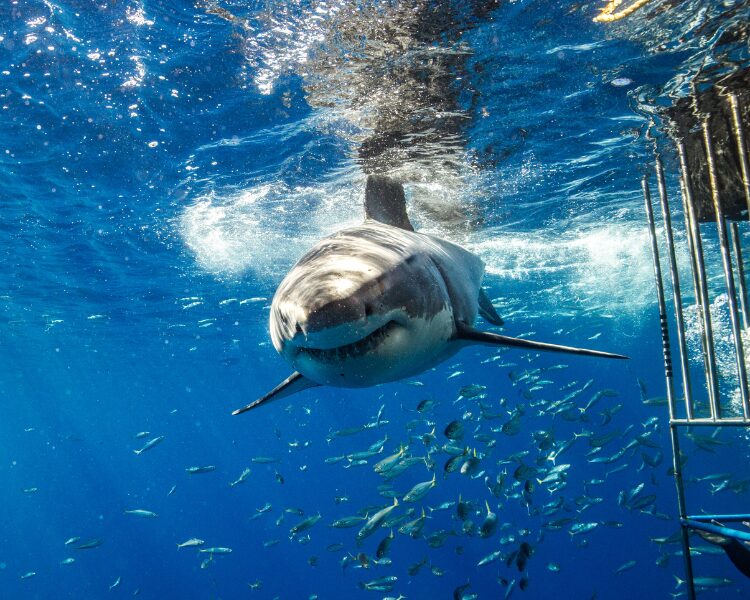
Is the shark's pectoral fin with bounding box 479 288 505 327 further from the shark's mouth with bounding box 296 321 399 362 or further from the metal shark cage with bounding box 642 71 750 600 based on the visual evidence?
the shark's mouth with bounding box 296 321 399 362

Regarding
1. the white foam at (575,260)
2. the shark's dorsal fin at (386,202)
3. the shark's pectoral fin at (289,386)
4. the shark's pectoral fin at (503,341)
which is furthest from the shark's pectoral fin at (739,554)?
the white foam at (575,260)

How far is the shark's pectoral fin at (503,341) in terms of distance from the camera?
347 centimetres

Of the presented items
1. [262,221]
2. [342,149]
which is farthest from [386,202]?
[262,221]

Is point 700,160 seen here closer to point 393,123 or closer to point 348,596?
point 393,123

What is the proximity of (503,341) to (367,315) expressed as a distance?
1435 mm

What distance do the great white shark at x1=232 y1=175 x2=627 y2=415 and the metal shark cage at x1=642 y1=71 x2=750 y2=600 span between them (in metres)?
1.62

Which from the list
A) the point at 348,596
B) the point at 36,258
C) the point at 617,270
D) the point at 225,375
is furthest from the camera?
the point at 348,596

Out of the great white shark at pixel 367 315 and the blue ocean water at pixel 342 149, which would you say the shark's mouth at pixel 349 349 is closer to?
the great white shark at pixel 367 315

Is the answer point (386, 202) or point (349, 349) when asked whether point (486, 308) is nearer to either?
point (386, 202)

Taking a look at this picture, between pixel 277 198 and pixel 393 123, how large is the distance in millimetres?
4608

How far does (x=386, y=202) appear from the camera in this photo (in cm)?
942

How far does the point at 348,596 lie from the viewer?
6047cm

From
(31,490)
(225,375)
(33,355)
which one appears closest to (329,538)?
(225,375)

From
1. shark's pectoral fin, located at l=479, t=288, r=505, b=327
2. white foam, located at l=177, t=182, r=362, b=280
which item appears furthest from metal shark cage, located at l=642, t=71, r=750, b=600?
white foam, located at l=177, t=182, r=362, b=280
